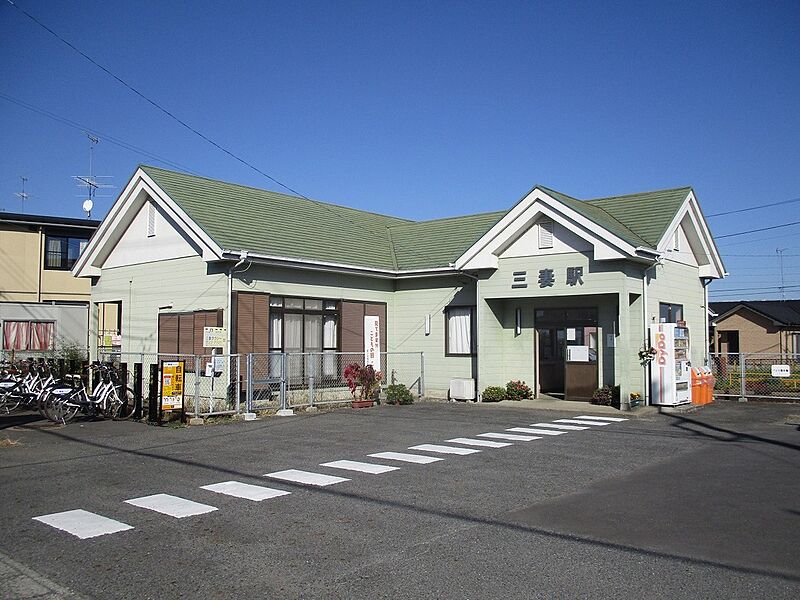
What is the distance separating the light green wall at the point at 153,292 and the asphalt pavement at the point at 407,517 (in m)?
5.30

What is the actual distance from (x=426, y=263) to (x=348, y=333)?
10.8ft

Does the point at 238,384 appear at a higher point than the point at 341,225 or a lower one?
lower

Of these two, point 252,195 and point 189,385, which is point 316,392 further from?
point 252,195

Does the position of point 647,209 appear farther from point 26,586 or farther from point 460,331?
point 26,586

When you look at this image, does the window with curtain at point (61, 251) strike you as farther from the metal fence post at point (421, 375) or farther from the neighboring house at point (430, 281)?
the metal fence post at point (421, 375)

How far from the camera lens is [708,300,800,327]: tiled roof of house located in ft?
137

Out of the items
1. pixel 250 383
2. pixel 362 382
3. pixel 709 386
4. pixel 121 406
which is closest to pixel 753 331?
pixel 709 386

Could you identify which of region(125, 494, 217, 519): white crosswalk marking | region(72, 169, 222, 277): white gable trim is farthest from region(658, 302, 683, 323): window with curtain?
region(125, 494, 217, 519): white crosswalk marking

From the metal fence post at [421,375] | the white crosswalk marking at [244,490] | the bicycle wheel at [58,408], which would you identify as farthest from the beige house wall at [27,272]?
the white crosswalk marking at [244,490]

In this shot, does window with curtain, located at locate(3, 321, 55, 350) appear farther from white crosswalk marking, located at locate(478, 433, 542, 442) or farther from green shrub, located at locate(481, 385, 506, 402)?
white crosswalk marking, located at locate(478, 433, 542, 442)

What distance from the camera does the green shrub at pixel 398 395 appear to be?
2016 cm

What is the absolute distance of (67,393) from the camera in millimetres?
15648

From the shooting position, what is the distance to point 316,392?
1950 cm

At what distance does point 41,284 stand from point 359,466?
27.2m
